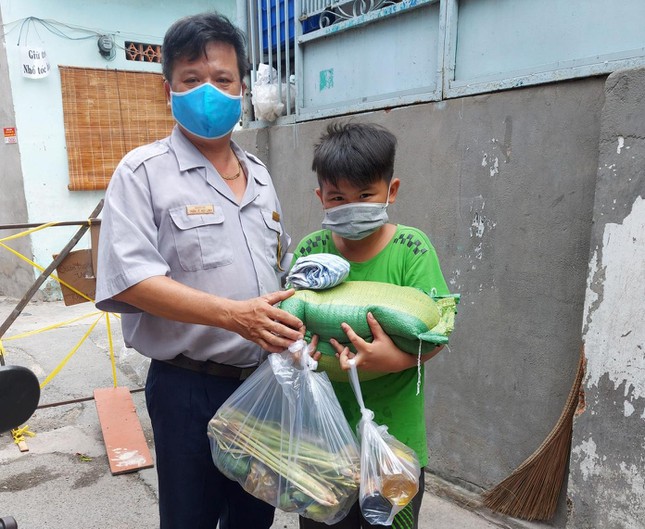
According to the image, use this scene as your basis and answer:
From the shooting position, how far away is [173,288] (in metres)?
1.34

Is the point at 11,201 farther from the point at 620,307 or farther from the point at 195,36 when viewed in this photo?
the point at 620,307

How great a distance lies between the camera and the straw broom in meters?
2.20

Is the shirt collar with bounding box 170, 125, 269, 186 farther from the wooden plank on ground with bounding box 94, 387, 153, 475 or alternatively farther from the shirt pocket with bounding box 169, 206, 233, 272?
the wooden plank on ground with bounding box 94, 387, 153, 475

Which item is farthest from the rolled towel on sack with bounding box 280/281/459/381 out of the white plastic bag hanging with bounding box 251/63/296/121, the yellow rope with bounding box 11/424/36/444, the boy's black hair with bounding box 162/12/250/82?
the yellow rope with bounding box 11/424/36/444

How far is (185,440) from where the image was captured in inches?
62.3

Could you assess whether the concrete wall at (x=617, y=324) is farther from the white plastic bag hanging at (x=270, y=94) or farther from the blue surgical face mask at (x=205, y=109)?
the white plastic bag hanging at (x=270, y=94)

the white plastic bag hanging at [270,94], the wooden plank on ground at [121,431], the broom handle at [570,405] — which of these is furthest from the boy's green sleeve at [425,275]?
the white plastic bag hanging at [270,94]

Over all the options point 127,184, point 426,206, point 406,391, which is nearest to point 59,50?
point 426,206

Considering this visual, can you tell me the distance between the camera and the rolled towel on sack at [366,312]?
4.01 feet

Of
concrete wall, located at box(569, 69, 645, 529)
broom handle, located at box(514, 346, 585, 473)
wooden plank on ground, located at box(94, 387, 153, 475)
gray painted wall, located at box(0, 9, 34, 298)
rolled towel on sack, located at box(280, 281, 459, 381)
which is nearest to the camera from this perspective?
rolled towel on sack, located at box(280, 281, 459, 381)

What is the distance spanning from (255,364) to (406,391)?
0.48m

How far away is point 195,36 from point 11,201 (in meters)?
7.02

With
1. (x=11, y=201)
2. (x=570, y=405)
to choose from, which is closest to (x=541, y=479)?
(x=570, y=405)

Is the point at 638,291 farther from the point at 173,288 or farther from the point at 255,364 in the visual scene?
the point at 173,288
